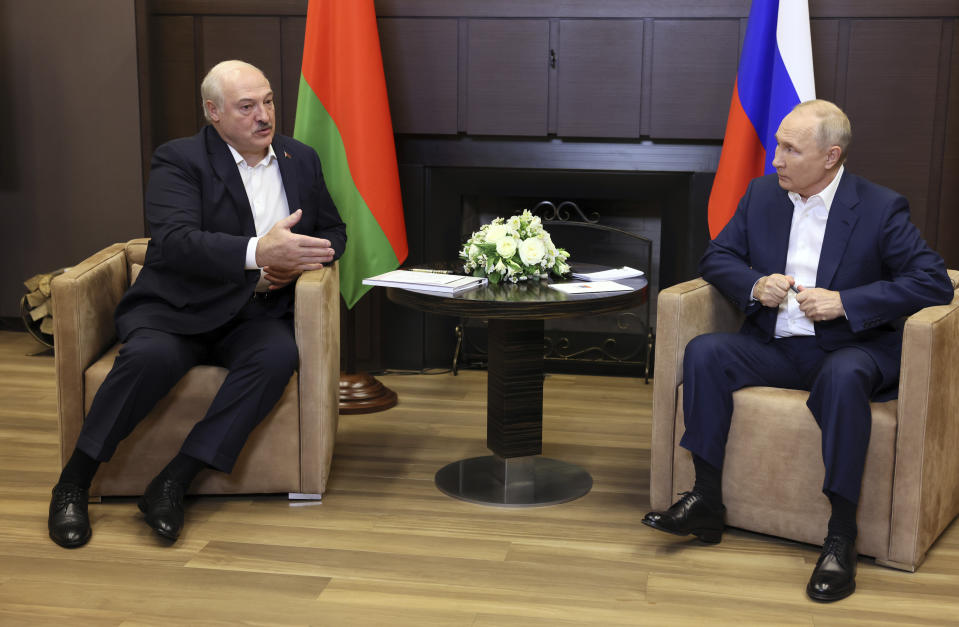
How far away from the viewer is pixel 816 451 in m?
2.52

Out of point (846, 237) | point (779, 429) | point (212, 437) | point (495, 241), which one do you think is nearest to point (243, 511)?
point (212, 437)

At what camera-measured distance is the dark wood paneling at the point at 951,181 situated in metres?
→ 3.94

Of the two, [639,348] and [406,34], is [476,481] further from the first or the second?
[406,34]

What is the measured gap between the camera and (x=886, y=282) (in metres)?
2.56

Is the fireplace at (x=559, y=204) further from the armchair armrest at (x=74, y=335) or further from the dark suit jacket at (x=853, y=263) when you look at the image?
the armchair armrest at (x=74, y=335)

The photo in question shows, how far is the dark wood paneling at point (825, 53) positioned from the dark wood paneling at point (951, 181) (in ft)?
1.50

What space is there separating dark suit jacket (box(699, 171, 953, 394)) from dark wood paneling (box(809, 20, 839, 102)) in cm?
138

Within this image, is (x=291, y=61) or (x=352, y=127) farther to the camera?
(x=291, y=61)

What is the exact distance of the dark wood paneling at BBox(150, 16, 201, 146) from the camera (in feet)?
14.3

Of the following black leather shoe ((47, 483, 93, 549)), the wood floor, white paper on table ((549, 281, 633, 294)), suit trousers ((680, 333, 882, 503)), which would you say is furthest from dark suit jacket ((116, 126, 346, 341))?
suit trousers ((680, 333, 882, 503))

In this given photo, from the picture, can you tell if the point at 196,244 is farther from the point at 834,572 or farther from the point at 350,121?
the point at 834,572

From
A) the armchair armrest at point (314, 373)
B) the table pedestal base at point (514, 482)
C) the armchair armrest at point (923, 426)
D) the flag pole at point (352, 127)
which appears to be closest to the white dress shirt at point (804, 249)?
the armchair armrest at point (923, 426)

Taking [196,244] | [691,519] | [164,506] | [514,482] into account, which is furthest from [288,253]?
[691,519]

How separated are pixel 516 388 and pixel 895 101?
221cm
